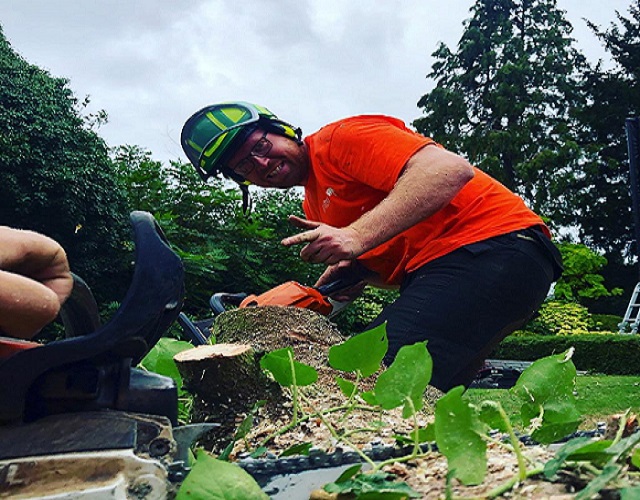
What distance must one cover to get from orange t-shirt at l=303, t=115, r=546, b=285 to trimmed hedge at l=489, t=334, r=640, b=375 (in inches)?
383

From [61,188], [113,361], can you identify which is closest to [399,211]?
[113,361]

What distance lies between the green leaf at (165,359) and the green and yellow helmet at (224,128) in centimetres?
108

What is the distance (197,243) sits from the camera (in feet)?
33.7

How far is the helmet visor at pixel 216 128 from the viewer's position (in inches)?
101

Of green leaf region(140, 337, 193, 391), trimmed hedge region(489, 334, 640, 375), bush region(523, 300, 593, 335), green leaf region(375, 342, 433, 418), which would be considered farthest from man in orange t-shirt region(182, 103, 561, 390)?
bush region(523, 300, 593, 335)

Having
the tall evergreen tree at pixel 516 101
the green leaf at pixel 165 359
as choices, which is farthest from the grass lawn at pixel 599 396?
the tall evergreen tree at pixel 516 101

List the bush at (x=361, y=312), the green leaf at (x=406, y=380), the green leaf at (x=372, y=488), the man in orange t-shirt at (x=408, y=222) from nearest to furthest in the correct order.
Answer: the green leaf at (x=372, y=488) → the green leaf at (x=406, y=380) → the man in orange t-shirt at (x=408, y=222) → the bush at (x=361, y=312)

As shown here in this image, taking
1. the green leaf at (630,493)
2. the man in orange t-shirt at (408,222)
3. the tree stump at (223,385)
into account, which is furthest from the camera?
the man in orange t-shirt at (408,222)

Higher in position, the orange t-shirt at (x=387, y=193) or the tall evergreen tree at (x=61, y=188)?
the tall evergreen tree at (x=61, y=188)

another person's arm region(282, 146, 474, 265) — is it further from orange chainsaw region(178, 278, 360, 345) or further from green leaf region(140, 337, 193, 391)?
orange chainsaw region(178, 278, 360, 345)

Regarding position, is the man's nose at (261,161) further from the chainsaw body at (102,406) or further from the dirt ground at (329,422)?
the chainsaw body at (102,406)

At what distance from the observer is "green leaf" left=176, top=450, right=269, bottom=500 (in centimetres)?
66

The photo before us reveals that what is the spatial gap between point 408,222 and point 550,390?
3.47 feet

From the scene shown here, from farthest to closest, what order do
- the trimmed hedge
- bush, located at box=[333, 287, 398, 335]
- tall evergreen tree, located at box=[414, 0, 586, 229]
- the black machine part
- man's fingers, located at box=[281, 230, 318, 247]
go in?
1. tall evergreen tree, located at box=[414, 0, 586, 229]
2. the trimmed hedge
3. bush, located at box=[333, 287, 398, 335]
4. man's fingers, located at box=[281, 230, 318, 247]
5. the black machine part
